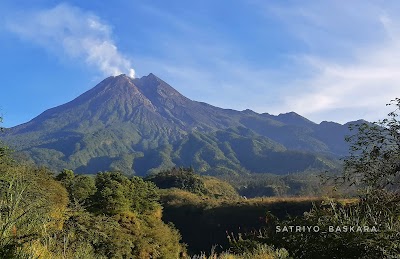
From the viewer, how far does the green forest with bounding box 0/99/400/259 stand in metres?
4.12

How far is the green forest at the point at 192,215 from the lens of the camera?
13.5ft

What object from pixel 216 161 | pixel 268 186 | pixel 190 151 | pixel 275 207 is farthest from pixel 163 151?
pixel 275 207

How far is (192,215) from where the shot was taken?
3406 centimetres

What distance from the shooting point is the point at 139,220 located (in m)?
21.2

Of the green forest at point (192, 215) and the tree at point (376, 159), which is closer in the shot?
the green forest at point (192, 215)

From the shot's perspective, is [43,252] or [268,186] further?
[268,186]

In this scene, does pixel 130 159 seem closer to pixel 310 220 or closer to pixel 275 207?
pixel 275 207

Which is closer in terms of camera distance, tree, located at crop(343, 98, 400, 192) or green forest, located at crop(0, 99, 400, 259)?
green forest, located at crop(0, 99, 400, 259)

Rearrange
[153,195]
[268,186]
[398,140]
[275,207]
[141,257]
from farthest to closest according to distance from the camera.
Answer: [268,186], [275,207], [153,195], [141,257], [398,140]

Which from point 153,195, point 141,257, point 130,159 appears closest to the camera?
point 141,257

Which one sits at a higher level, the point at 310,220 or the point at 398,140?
the point at 398,140

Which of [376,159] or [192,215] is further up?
[376,159]

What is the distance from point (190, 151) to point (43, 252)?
178m

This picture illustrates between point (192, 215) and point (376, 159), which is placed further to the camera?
point (192, 215)
